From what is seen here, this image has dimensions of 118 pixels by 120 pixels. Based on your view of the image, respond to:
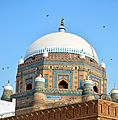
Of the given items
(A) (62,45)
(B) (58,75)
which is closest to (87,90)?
(B) (58,75)

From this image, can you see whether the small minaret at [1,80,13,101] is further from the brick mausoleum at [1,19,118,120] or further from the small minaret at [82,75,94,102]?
the small minaret at [82,75,94,102]

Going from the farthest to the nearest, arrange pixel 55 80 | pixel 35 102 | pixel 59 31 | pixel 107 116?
1. pixel 59 31
2. pixel 55 80
3. pixel 35 102
4. pixel 107 116

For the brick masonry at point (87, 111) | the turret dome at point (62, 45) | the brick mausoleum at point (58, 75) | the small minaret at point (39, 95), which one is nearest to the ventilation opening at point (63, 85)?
the brick mausoleum at point (58, 75)

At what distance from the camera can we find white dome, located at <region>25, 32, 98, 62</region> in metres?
35.8

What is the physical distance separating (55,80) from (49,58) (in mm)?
2000

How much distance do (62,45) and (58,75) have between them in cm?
292

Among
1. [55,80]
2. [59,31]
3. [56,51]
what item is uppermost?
[59,31]

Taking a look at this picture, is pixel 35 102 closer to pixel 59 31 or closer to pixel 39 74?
pixel 39 74

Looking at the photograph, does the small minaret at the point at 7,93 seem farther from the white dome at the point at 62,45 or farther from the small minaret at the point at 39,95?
the small minaret at the point at 39,95

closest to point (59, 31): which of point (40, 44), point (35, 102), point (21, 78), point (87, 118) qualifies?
point (40, 44)

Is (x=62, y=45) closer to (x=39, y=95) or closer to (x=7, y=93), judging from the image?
(x=39, y=95)

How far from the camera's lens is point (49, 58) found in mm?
35031

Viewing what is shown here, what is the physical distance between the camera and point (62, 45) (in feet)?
118

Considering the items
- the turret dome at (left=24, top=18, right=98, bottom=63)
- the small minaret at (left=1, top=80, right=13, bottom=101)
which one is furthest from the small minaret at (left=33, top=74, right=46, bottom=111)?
the small minaret at (left=1, top=80, right=13, bottom=101)
